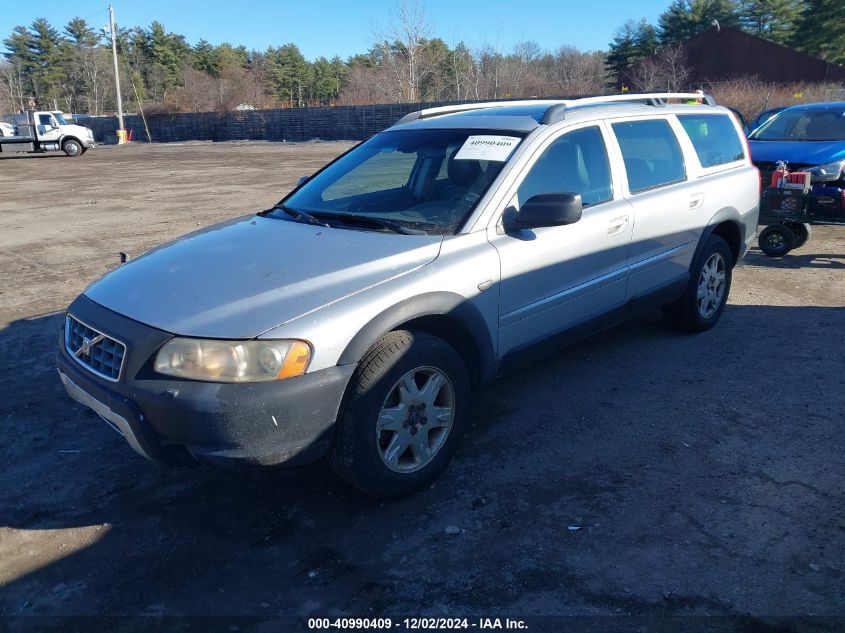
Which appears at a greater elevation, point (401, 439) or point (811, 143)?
point (811, 143)

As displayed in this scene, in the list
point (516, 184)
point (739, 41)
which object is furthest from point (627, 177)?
point (739, 41)

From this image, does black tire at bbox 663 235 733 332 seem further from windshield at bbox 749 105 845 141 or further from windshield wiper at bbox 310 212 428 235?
windshield at bbox 749 105 845 141

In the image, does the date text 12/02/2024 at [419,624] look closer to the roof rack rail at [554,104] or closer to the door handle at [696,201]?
the roof rack rail at [554,104]

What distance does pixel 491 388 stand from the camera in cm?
473

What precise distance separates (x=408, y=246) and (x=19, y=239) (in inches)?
376

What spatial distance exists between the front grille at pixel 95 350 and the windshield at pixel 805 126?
9175 millimetres

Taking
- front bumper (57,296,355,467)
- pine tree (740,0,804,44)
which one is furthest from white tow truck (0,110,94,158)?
pine tree (740,0,804,44)

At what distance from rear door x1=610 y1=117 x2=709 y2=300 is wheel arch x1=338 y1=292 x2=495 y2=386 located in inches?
59.4

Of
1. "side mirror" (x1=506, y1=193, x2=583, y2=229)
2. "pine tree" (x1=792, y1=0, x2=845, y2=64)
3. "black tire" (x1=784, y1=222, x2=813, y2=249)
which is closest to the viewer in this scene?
"side mirror" (x1=506, y1=193, x2=583, y2=229)

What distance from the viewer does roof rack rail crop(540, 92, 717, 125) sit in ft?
13.8

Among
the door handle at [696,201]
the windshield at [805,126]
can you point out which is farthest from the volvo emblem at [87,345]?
the windshield at [805,126]

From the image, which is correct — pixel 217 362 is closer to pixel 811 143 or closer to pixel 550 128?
pixel 550 128

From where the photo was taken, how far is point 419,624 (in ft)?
8.55

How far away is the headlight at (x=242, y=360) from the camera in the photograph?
9.32 ft
